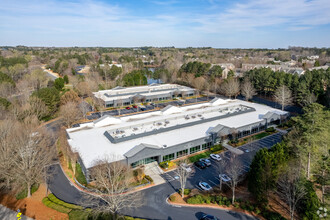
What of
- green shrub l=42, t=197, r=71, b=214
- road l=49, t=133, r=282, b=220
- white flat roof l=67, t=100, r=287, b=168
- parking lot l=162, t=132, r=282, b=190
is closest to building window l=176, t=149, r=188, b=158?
white flat roof l=67, t=100, r=287, b=168

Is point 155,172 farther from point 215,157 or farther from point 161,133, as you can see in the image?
point 215,157

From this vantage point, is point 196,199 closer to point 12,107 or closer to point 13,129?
point 13,129

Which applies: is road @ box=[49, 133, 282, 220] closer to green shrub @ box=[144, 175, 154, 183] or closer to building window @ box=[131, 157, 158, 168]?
green shrub @ box=[144, 175, 154, 183]

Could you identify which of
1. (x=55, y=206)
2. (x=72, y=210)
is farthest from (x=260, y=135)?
(x=55, y=206)

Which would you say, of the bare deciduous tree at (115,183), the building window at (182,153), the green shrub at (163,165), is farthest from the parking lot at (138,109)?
the bare deciduous tree at (115,183)

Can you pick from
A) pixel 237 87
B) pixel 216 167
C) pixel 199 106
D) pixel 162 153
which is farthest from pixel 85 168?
pixel 237 87
